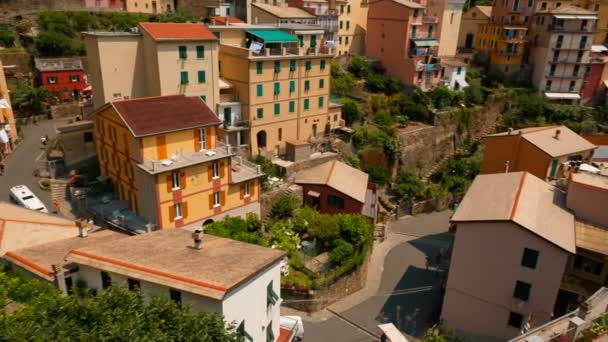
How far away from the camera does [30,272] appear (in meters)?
19.5

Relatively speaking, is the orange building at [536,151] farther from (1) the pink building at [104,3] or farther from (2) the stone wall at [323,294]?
(1) the pink building at [104,3]

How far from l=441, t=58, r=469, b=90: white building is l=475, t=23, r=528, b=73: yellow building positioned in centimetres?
969

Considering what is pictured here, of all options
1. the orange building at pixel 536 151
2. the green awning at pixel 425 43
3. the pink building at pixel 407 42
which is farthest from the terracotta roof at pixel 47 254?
the green awning at pixel 425 43

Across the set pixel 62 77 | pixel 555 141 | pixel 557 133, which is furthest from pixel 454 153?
pixel 62 77

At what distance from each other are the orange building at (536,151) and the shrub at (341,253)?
1434 cm

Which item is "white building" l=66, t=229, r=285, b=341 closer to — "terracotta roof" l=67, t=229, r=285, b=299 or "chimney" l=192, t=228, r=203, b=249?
"terracotta roof" l=67, t=229, r=285, b=299

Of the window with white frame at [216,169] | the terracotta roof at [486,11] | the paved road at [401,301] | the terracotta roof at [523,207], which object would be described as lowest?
the paved road at [401,301]

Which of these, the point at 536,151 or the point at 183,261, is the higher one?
the point at 536,151

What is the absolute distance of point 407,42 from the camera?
60750mm

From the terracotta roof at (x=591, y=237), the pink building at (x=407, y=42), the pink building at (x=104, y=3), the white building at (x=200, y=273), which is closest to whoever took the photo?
the white building at (x=200, y=273)

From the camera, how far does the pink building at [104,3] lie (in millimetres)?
68062

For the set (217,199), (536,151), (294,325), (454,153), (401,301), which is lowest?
(401,301)

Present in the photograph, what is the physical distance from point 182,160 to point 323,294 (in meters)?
13.9

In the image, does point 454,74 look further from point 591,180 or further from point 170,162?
point 170,162
